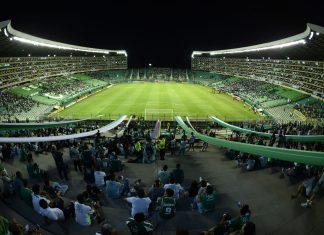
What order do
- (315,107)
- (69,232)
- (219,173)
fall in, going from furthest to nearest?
(315,107) < (219,173) < (69,232)

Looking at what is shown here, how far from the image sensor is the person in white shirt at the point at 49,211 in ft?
22.2

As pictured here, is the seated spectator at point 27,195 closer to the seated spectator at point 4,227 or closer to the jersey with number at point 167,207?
the seated spectator at point 4,227

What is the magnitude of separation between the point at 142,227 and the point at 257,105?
152ft

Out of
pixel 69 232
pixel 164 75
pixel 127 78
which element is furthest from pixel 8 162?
pixel 164 75

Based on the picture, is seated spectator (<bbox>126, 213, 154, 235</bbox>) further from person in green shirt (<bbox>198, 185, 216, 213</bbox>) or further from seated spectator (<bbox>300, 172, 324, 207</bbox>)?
seated spectator (<bbox>300, 172, 324, 207</bbox>)

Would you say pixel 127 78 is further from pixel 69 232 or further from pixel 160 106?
pixel 69 232

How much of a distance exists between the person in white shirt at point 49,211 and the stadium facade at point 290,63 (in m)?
36.4

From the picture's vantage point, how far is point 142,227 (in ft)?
18.9

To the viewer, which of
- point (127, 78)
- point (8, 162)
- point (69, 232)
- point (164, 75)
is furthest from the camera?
point (164, 75)

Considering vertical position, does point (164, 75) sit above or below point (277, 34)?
below

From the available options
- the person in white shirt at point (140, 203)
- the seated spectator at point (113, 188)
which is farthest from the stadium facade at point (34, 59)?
the person in white shirt at point (140, 203)

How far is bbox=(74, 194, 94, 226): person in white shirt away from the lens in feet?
22.6

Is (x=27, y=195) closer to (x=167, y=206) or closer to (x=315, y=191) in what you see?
(x=167, y=206)

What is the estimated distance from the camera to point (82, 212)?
695 centimetres
